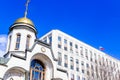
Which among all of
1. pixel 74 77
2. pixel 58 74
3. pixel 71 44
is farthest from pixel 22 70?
pixel 71 44

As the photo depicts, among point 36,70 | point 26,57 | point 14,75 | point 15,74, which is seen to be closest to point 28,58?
point 26,57

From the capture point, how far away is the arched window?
28.9 m

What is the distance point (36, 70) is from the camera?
2944 centimetres

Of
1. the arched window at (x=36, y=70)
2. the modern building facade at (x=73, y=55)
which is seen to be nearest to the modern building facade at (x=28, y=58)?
the arched window at (x=36, y=70)

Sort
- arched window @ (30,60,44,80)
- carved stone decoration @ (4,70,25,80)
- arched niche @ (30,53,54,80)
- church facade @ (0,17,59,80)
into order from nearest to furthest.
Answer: carved stone decoration @ (4,70,25,80) → church facade @ (0,17,59,80) → arched window @ (30,60,44,80) → arched niche @ (30,53,54,80)

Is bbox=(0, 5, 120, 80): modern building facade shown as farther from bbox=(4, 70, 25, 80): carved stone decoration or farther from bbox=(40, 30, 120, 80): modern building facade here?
bbox=(40, 30, 120, 80): modern building facade

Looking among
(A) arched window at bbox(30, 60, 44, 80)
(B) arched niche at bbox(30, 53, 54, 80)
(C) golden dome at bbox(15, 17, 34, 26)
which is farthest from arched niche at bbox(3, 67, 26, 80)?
(C) golden dome at bbox(15, 17, 34, 26)

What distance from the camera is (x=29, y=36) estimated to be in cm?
3170

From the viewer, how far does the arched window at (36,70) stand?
28870mm

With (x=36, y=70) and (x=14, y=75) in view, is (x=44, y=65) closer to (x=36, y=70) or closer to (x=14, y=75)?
(x=36, y=70)

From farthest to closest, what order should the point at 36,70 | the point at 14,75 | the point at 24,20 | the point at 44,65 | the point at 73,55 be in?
the point at 73,55
the point at 24,20
the point at 44,65
the point at 36,70
the point at 14,75

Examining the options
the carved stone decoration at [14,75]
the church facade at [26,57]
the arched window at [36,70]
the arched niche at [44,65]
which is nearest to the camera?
the carved stone decoration at [14,75]

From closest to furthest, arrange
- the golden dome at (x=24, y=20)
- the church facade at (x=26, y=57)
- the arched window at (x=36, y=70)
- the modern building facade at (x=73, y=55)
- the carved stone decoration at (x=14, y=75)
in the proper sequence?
the carved stone decoration at (x=14, y=75) < the church facade at (x=26, y=57) < the arched window at (x=36, y=70) < the golden dome at (x=24, y=20) < the modern building facade at (x=73, y=55)

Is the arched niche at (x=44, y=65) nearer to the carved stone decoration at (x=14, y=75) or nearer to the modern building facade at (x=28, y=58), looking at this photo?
the modern building facade at (x=28, y=58)
